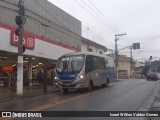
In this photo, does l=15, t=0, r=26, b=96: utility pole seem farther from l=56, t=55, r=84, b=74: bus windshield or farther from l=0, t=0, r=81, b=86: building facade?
l=56, t=55, r=84, b=74: bus windshield

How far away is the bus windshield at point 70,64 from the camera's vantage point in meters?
25.6

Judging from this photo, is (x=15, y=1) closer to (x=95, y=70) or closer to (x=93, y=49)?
(x=95, y=70)

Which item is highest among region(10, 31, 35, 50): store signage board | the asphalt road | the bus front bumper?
region(10, 31, 35, 50): store signage board

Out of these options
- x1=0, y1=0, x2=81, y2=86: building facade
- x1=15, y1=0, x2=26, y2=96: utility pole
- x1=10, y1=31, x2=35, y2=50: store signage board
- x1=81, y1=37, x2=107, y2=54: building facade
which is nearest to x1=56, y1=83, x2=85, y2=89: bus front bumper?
x1=15, y1=0, x2=26, y2=96: utility pole

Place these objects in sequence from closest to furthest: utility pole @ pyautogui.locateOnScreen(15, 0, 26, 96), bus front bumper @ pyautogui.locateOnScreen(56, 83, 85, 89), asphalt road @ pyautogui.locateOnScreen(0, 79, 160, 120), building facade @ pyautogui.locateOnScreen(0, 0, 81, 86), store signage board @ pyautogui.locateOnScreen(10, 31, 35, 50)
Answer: asphalt road @ pyautogui.locateOnScreen(0, 79, 160, 120) < utility pole @ pyautogui.locateOnScreen(15, 0, 26, 96) < bus front bumper @ pyautogui.locateOnScreen(56, 83, 85, 89) < building facade @ pyautogui.locateOnScreen(0, 0, 81, 86) < store signage board @ pyautogui.locateOnScreen(10, 31, 35, 50)

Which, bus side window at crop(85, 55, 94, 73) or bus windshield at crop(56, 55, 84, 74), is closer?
bus windshield at crop(56, 55, 84, 74)

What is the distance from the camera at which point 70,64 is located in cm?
→ 2589

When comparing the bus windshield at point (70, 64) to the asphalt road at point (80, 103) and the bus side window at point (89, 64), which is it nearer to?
the bus side window at point (89, 64)

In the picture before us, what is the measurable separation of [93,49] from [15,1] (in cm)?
2806

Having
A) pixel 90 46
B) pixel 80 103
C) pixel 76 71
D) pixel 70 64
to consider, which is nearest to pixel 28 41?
pixel 70 64

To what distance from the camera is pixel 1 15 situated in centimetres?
2730

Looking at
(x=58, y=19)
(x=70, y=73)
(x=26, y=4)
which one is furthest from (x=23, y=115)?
(x=58, y=19)

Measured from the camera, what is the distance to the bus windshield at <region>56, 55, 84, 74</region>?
1009 inches

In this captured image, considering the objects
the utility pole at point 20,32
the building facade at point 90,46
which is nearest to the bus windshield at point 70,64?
the utility pole at point 20,32
